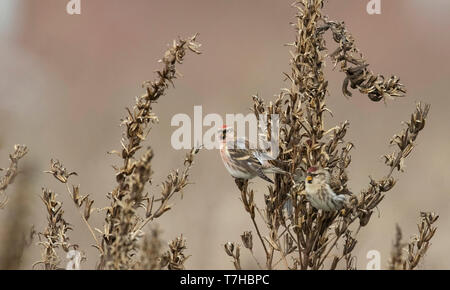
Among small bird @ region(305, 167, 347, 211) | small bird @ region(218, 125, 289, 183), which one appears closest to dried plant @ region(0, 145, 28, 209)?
small bird @ region(218, 125, 289, 183)

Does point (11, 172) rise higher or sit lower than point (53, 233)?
higher

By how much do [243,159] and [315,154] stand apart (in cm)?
42

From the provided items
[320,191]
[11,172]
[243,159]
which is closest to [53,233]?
[11,172]

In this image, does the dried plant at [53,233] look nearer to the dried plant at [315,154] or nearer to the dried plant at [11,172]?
the dried plant at [11,172]

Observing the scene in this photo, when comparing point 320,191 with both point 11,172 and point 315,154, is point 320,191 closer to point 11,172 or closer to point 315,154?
point 315,154

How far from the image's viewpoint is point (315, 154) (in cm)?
232

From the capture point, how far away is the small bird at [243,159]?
2488 millimetres

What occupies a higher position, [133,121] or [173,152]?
[173,152]

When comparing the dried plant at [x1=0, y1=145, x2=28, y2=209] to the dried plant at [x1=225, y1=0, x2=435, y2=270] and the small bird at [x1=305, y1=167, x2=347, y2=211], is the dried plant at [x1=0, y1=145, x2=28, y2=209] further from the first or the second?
the small bird at [x1=305, y1=167, x2=347, y2=211]

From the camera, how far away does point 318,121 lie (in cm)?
233

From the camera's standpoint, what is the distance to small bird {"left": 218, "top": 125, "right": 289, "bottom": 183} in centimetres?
249
